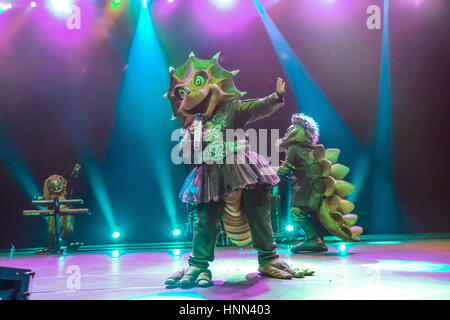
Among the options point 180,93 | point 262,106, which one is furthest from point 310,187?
point 180,93

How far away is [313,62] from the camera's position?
245 inches

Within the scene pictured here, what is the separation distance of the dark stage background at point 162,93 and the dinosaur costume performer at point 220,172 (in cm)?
338

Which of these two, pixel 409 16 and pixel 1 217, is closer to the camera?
pixel 1 217

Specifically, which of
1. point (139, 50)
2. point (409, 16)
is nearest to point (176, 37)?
point (139, 50)

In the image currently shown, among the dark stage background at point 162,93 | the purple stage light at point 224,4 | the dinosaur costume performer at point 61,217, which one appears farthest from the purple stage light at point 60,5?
the dinosaur costume performer at point 61,217

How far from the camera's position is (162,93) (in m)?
6.12

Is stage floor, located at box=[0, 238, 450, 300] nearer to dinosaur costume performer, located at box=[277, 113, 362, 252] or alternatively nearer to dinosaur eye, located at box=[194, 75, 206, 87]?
dinosaur costume performer, located at box=[277, 113, 362, 252]

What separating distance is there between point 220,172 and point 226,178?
79 millimetres

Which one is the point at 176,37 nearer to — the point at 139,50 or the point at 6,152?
the point at 139,50

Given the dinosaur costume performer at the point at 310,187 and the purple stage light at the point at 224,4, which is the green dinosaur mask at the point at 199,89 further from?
the purple stage light at the point at 224,4

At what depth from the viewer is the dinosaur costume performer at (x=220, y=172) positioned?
2373 mm

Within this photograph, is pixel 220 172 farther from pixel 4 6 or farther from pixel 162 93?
pixel 4 6

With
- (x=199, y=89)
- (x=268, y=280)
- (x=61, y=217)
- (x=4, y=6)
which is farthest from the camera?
(x=4, y=6)

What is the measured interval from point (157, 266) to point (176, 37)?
4402mm
